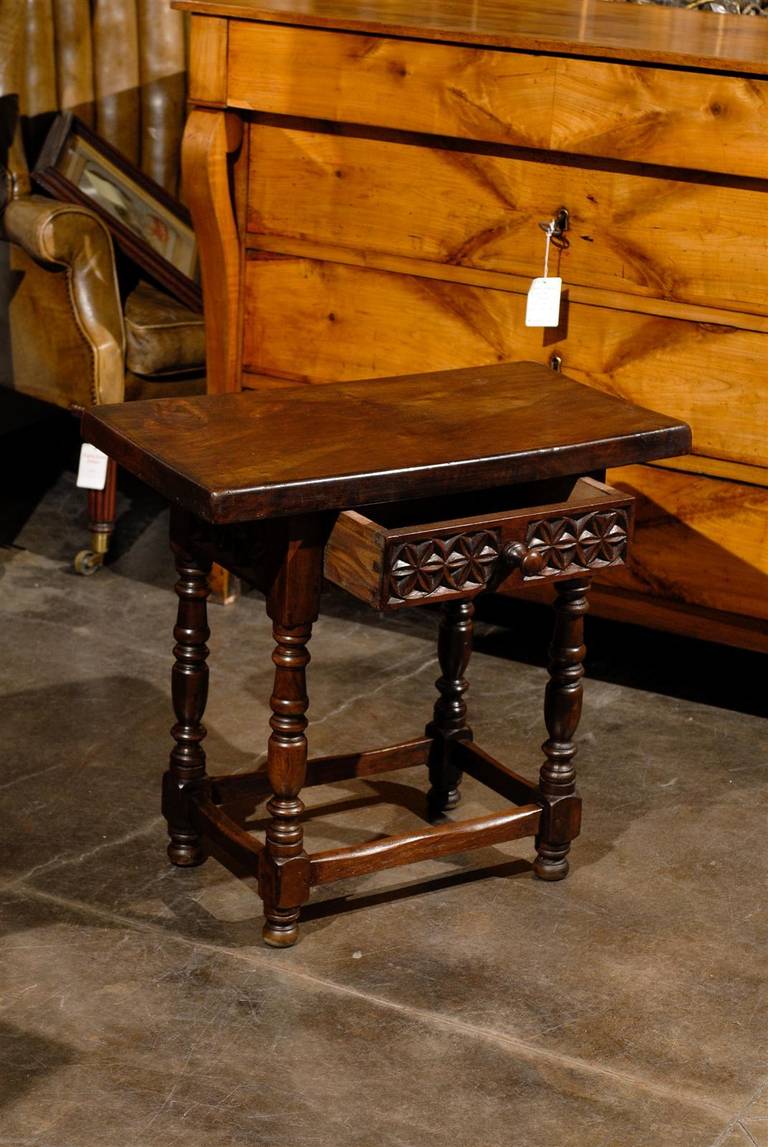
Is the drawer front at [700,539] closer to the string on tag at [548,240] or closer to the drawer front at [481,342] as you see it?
the drawer front at [481,342]

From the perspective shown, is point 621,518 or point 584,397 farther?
point 584,397

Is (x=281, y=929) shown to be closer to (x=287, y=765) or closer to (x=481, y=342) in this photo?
(x=287, y=765)

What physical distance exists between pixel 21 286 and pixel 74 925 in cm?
194

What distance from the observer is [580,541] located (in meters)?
2.30

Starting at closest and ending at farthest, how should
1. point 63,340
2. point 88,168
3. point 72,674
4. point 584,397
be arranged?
1. point 584,397
2. point 72,674
3. point 63,340
4. point 88,168

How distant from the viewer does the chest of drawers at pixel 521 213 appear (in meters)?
2.95

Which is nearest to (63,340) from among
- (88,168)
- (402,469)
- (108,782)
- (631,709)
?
(88,168)

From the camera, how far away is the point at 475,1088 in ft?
6.96

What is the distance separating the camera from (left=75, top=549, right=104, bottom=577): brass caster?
384cm

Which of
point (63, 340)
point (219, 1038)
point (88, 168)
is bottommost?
point (219, 1038)

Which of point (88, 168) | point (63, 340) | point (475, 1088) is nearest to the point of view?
point (475, 1088)

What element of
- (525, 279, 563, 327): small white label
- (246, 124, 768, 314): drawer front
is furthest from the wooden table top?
(525, 279, 563, 327): small white label

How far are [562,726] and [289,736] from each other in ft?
1.52

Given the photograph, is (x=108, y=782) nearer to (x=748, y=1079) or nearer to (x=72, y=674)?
(x=72, y=674)
